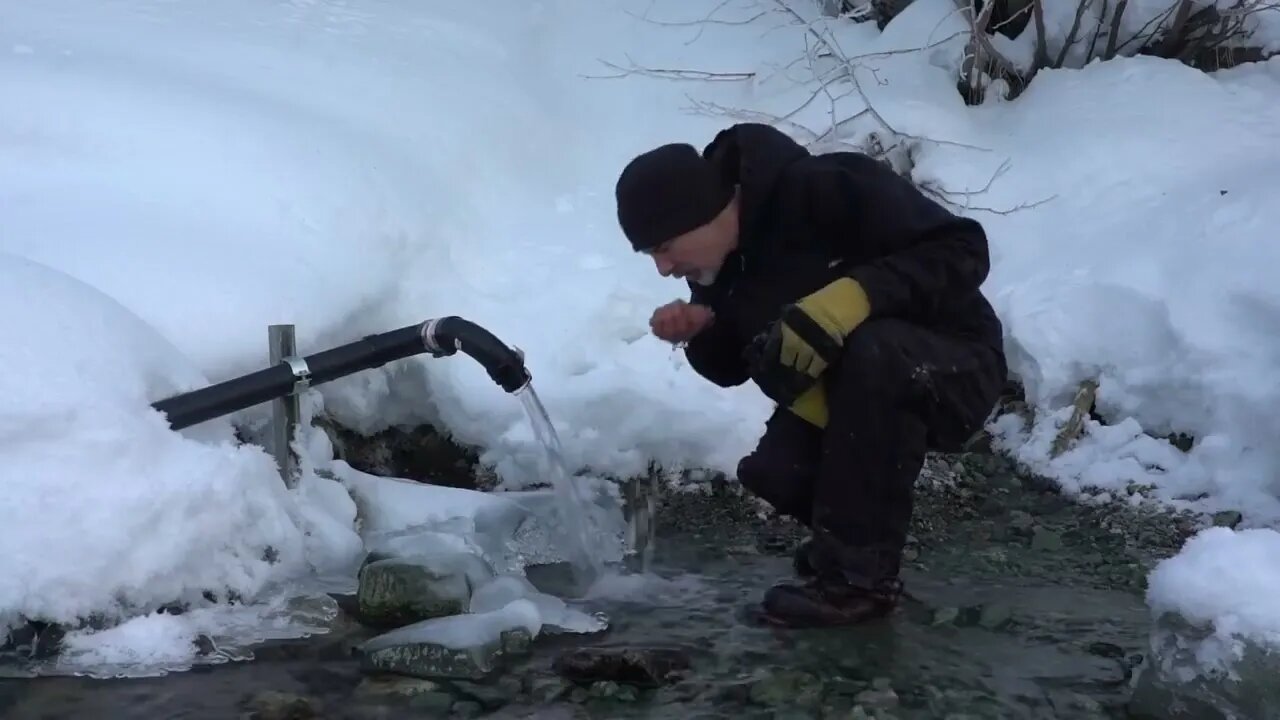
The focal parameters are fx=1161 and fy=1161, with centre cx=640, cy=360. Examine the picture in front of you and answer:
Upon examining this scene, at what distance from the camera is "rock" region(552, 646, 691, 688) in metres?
2.23

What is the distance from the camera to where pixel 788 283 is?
261 centimetres

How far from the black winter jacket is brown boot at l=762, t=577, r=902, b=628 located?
590 millimetres

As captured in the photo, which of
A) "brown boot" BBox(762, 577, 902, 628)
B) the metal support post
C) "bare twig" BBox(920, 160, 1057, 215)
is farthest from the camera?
"bare twig" BBox(920, 160, 1057, 215)

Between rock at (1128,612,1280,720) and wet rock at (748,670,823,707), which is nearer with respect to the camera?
rock at (1128,612,1280,720)


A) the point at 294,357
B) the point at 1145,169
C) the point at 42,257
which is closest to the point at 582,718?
the point at 294,357

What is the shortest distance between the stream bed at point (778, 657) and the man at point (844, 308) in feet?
0.64

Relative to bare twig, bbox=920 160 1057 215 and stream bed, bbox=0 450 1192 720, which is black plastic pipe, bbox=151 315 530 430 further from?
bare twig, bbox=920 160 1057 215

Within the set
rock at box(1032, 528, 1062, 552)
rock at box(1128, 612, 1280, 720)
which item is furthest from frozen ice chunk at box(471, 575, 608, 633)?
rock at box(1032, 528, 1062, 552)

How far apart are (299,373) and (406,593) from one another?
2.14 feet

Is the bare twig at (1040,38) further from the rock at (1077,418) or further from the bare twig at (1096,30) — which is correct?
the rock at (1077,418)

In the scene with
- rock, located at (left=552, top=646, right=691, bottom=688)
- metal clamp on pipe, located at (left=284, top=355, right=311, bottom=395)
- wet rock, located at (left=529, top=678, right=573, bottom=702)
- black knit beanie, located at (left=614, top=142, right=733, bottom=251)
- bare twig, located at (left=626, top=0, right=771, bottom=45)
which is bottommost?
wet rock, located at (left=529, top=678, right=573, bottom=702)

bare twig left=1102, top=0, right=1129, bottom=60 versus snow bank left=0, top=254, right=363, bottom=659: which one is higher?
bare twig left=1102, top=0, right=1129, bottom=60

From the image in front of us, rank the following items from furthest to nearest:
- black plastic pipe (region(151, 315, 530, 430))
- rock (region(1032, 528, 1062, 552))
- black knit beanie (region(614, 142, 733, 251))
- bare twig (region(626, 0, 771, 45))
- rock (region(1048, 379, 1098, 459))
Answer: bare twig (region(626, 0, 771, 45))
rock (region(1048, 379, 1098, 459))
rock (region(1032, 528, 1062, 552))
black plastic pipe (region(151, 315, 530, 430))
black knit beanie (region(614, 142, 733, 251))

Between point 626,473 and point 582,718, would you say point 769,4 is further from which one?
point 582,718
